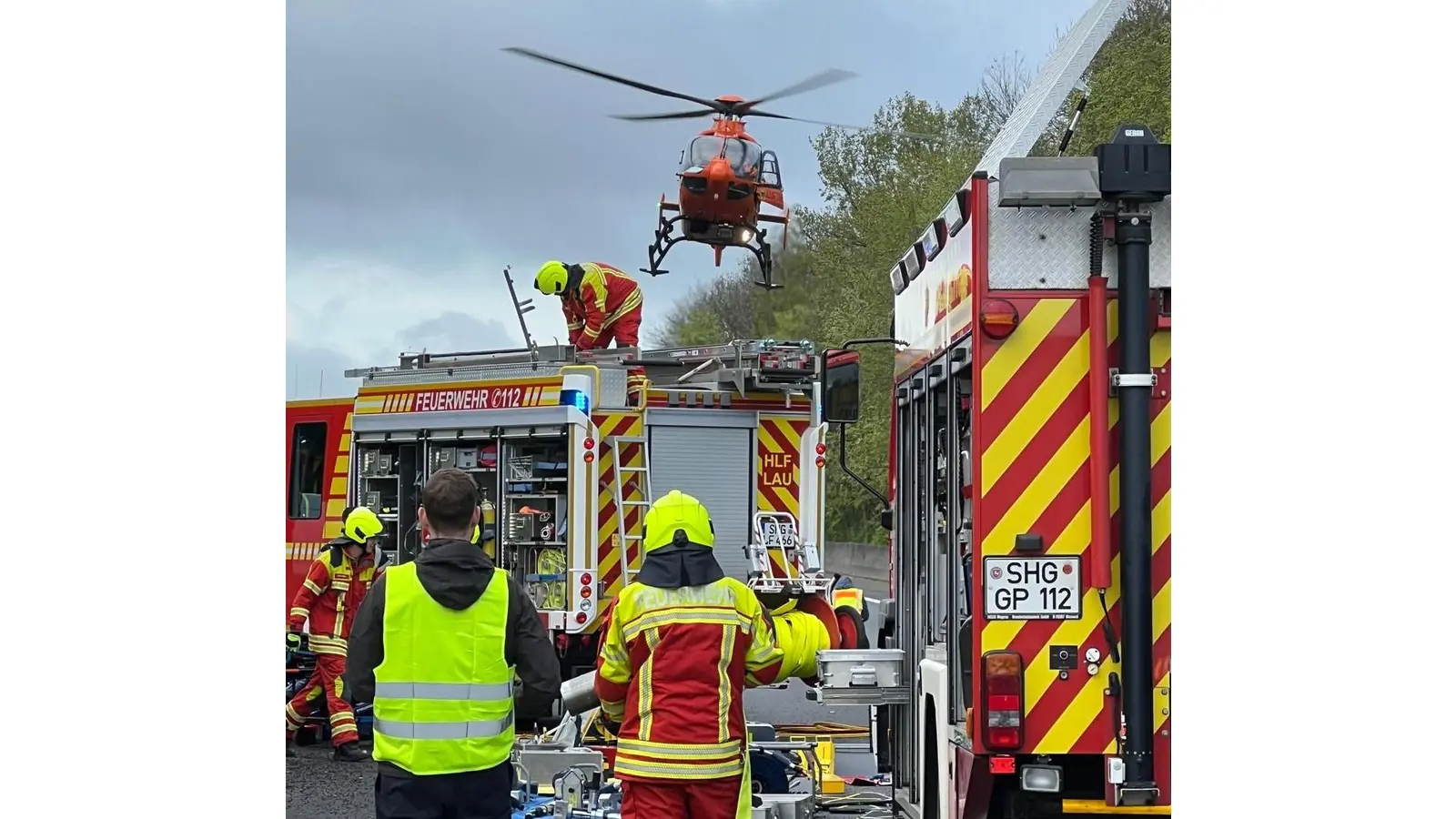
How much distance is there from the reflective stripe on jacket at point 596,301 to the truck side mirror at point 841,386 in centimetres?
769

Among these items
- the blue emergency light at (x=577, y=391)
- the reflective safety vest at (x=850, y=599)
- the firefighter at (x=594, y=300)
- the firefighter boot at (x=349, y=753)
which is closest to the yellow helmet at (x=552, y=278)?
the firefighter at (x=594, y=300)

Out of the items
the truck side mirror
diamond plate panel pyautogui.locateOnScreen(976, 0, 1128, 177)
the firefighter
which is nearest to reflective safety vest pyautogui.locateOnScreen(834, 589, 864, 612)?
the truck side mirror

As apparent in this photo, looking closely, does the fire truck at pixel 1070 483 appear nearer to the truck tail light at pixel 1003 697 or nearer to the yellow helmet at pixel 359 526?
the truck tail light at pixel 1003 697

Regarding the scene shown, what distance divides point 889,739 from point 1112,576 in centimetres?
263

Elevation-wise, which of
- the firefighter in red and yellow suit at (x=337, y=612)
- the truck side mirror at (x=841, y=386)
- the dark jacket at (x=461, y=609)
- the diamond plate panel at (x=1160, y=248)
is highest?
the diamond plate panel at (x=1160, y=248)

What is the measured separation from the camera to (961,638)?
19.4ft

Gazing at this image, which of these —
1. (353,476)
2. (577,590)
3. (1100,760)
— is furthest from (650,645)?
(353,476)

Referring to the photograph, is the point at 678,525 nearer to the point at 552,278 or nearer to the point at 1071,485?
the point at 1071,485

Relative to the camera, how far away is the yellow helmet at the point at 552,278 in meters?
15.4

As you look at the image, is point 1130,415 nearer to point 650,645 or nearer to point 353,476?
point 650,645

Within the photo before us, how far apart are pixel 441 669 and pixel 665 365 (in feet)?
27.9

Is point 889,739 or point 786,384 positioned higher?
point 786,384

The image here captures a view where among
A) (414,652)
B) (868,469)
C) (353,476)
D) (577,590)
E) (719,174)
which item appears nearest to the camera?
(414,652)

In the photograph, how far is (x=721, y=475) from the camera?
1305 centimetres
